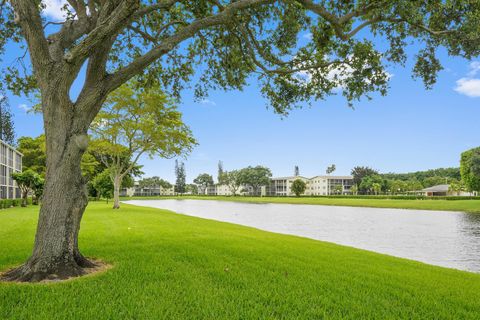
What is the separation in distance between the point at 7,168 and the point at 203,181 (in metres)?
125

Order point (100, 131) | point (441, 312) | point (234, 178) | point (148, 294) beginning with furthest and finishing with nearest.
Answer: point (234, 178)
point (100, 131)
point (148, 294)
point (441, 312)

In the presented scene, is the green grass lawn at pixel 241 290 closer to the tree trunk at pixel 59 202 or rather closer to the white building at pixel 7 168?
the tree trunk at pixel 59 202

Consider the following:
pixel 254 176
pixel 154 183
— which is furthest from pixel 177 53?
pixel 154 183

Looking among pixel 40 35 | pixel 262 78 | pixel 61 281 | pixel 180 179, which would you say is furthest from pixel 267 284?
pixel 180 179

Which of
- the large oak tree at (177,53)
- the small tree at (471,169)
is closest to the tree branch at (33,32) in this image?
the large oak tree at (177,53)

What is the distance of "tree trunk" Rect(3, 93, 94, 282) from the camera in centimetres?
534

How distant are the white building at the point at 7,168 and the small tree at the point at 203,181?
118858 mm

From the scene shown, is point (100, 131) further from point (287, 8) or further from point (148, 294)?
point (148, 294)

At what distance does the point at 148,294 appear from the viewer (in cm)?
460

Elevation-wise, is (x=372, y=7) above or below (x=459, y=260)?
above

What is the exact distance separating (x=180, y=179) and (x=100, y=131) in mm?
120997

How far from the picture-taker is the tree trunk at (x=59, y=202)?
17.5 ft

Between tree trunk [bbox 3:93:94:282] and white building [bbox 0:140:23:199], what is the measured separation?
36.5m

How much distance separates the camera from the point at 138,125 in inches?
1008
